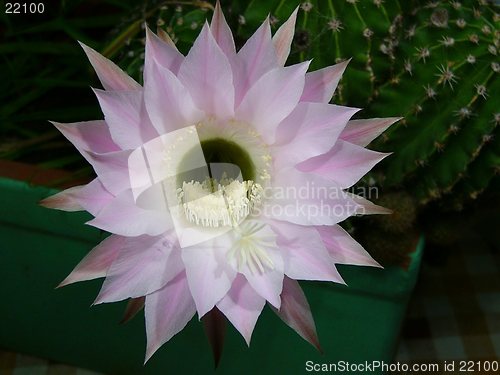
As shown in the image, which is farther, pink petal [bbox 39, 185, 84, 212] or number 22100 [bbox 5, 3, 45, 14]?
number 22100 [bbox 5, 3, 45, 14]

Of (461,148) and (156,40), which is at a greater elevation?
(156,40)

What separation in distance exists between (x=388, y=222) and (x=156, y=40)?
0.28 meters

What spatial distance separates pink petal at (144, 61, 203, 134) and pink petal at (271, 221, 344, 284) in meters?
0.11

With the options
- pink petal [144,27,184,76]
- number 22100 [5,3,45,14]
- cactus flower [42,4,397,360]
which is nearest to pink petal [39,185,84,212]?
cactus flower [42,4,397,360]

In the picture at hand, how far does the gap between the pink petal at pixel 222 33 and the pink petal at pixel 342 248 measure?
15cm

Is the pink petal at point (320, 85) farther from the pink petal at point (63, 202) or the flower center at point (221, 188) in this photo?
the pink petal at point (63, 202)

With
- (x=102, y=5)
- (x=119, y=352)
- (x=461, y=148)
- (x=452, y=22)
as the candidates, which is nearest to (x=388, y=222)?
(x=461, y=148)

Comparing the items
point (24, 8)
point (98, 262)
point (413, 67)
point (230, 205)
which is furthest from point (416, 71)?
point (24, 8)

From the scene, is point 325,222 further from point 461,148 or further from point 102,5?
point 102,5

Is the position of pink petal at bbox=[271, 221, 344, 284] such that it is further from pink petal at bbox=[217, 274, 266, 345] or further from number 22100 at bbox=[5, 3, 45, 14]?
number 22100 at bbox=[5, 3, 45, 14]

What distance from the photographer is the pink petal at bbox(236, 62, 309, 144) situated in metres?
0.47

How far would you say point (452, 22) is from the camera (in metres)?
0.64

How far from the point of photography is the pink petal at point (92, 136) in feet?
1.59

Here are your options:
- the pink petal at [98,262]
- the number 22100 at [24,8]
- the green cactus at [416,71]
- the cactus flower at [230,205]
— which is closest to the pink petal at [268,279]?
the cactus flower at [230,205]
